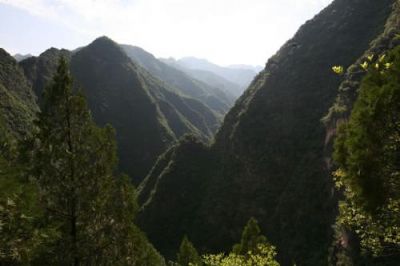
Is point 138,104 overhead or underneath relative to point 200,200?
overhead

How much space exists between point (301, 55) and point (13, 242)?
103 meters

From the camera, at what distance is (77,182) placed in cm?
1878

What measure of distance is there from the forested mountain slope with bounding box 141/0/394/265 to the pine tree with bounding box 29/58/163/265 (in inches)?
1977

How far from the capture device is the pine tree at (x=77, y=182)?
60.3ft

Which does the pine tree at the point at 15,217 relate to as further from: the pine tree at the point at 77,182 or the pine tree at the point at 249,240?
the pine tree at the point at 249,240

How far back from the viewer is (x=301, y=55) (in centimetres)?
10619

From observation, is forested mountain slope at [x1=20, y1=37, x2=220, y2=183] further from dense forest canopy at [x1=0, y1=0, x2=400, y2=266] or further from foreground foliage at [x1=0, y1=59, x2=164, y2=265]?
foreground foliage at [x1=0, y1=59, x2=164, y2=265]

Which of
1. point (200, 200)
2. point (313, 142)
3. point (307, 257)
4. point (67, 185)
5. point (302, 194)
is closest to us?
point (67, 185)

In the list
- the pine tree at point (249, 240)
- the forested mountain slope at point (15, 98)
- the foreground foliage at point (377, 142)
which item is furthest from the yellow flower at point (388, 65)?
the forested mountain slope at point (15, 98)

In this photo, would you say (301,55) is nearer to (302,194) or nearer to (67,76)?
(302,194)

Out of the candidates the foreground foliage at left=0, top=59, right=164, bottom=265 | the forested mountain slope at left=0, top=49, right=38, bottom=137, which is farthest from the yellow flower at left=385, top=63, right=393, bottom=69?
the forested mountain slope at left=0, top=49, right=38, bottom=137

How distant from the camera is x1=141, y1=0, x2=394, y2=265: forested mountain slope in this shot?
73.6 m

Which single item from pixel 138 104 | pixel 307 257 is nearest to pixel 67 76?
pixel 307 257

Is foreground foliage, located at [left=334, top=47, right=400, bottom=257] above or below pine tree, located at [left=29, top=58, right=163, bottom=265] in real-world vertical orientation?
above
